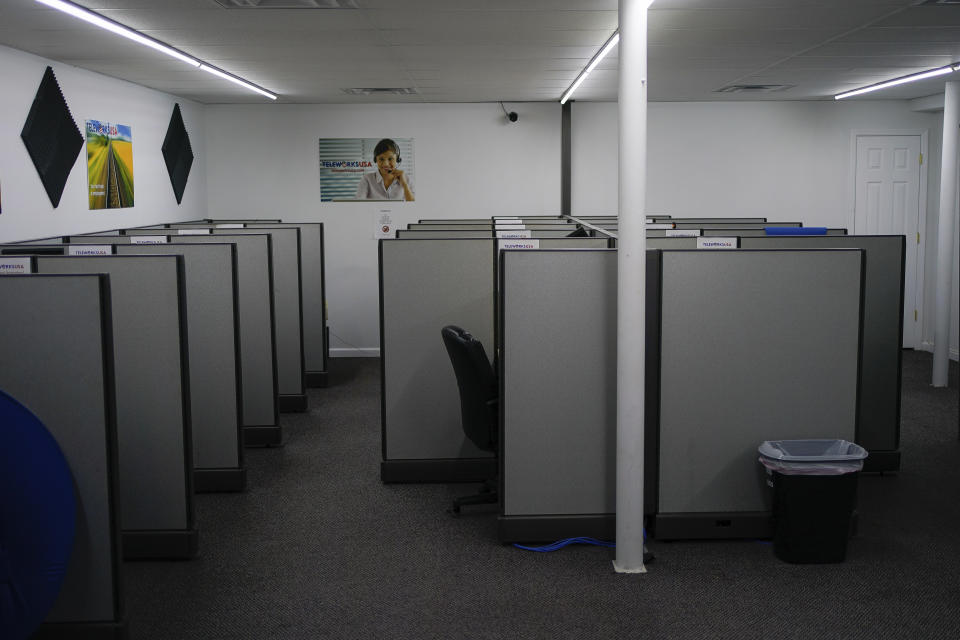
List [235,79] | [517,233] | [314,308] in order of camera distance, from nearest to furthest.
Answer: [517,233] → [235,79] → [314,308]

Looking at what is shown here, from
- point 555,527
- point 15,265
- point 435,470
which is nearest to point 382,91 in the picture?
point 435,470

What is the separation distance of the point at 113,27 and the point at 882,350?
3.95m

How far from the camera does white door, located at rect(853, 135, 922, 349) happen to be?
755 cm

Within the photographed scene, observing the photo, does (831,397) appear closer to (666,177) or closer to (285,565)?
(285,565)

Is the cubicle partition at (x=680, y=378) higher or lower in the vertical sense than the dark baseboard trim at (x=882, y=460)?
higher

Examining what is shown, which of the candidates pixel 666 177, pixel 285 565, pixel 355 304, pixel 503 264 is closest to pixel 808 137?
pixel 666 177

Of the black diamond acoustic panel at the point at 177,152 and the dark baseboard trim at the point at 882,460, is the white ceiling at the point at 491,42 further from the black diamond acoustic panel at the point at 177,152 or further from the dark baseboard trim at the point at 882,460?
the dark baseboard trim at the point at 882,460

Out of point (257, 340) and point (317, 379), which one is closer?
point (257, 340)

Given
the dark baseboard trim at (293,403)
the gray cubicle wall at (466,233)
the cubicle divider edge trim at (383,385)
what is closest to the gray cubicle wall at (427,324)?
the cubicle divider edge trim at (383,385)

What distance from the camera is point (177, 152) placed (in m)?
6.94

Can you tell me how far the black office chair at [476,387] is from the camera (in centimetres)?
347

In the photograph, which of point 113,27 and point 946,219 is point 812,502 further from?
point 946,219

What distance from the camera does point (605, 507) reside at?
3.36 metres

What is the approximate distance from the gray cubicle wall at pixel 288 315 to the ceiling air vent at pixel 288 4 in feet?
5.98
